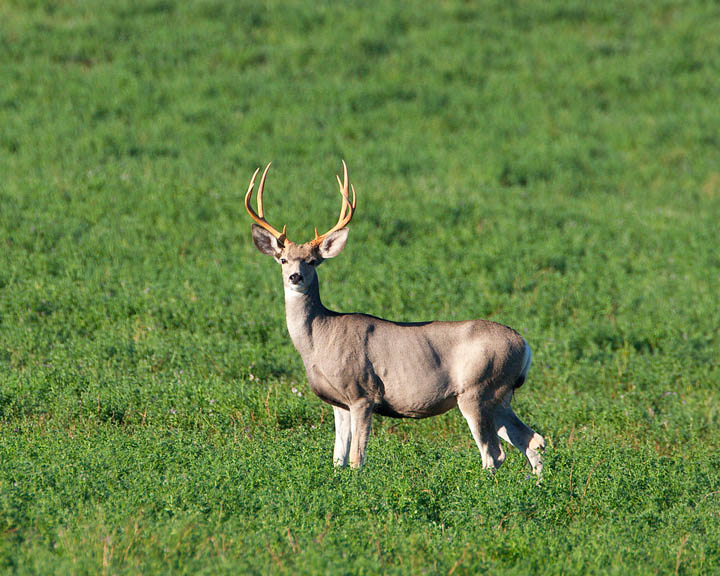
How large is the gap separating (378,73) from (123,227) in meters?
9.05

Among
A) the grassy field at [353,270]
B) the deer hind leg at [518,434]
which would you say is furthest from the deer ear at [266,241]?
the deer hind leg at [518,434]

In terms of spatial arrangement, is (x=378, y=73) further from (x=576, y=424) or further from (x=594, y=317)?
(x=576, y=424)

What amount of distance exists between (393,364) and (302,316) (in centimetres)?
79

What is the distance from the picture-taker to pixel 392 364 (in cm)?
694

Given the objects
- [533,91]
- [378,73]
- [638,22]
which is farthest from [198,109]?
[638,22]

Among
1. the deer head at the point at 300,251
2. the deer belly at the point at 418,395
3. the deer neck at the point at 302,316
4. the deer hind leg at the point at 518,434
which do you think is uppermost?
the deer head at the point at 300,251

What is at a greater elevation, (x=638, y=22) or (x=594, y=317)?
(x=638, y=22)

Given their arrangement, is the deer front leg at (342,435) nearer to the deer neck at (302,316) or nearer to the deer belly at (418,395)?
the deer belly at (418,395)

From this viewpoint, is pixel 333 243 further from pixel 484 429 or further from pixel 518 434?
pixel 518 434

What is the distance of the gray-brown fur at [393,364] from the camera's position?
6871 millimetres

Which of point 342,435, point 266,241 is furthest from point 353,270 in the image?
point 342,435

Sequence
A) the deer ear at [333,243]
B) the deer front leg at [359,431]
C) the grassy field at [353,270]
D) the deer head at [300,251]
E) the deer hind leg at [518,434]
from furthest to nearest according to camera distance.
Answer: the deer hind leg at [518,434], the deer ear at [333,243], the deer head at [300,251], the deer front leg at [359,431], the grassy field at [353,270]

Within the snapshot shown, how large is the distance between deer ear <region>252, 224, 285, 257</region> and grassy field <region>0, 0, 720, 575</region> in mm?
1549

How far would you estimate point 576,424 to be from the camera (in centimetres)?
888
